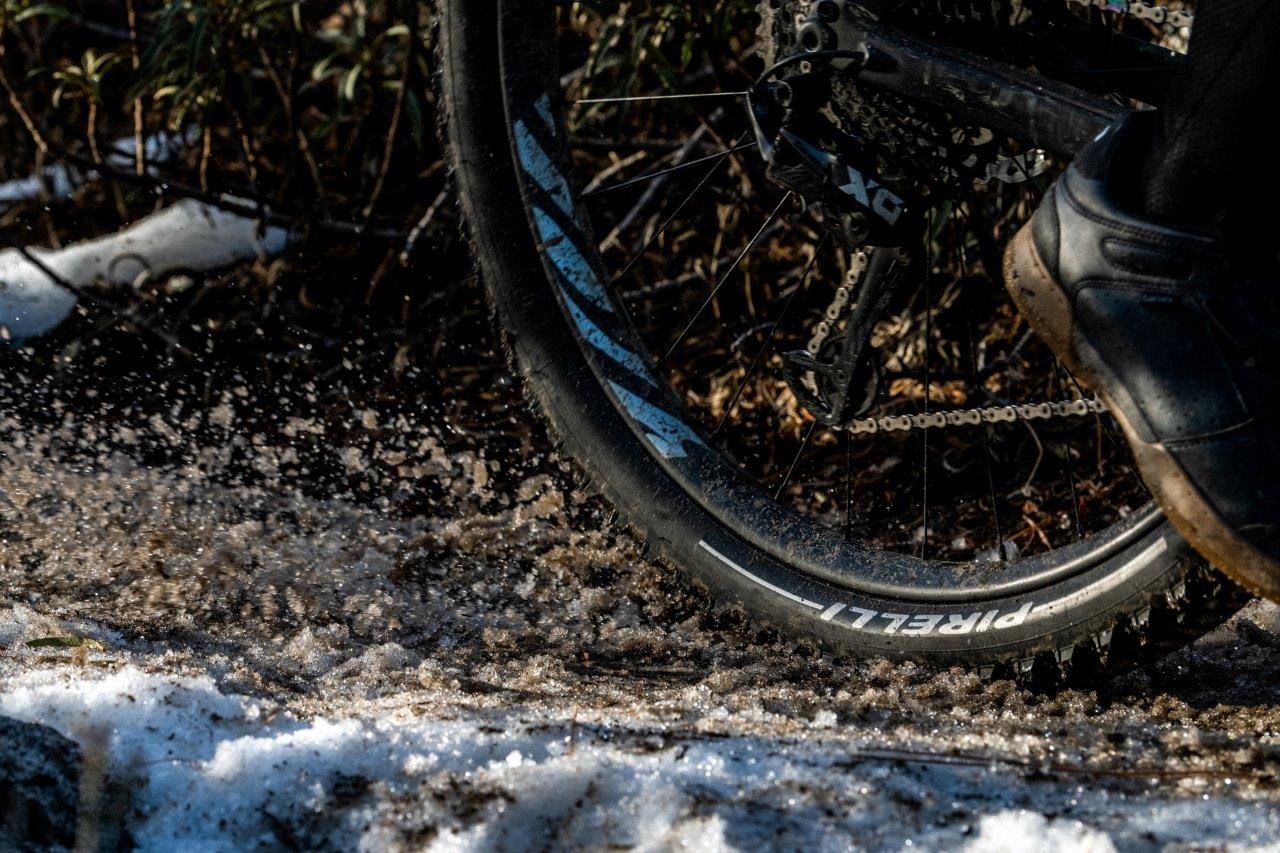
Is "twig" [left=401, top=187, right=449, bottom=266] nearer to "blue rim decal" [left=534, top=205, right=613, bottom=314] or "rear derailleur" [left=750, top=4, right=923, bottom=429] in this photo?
"blue rim decal" [left=534, top=205, right=613, bottom=314]

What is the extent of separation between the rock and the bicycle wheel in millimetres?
956

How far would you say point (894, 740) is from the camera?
1.54 m

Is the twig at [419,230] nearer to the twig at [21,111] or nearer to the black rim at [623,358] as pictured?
the twig at [21,111]

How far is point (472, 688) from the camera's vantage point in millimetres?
1816

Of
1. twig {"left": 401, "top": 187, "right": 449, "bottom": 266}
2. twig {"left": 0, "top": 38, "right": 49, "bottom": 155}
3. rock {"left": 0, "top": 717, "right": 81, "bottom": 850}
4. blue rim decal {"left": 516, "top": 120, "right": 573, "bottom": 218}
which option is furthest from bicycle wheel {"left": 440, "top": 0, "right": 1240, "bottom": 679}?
twig {"left": 0, "top": 38, "right": 49, "bottom": 155}

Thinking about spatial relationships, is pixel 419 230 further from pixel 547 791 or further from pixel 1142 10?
pixel 547 791

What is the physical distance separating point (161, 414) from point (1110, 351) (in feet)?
6.74

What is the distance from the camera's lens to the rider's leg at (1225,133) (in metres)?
1.41

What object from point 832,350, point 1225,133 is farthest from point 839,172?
point 1225,133

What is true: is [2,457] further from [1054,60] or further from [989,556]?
[1054,60]

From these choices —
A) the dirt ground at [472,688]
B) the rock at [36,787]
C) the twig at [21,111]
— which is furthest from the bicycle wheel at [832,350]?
the twig at [21,111]

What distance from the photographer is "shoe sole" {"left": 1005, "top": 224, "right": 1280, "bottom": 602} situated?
1418 millimetres

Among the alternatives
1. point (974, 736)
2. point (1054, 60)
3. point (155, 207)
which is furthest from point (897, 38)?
point (155, 207)

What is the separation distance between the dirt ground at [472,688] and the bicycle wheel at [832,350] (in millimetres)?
112
